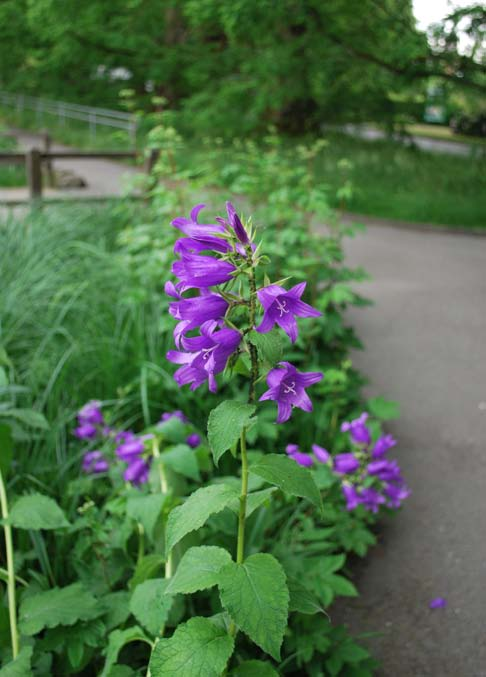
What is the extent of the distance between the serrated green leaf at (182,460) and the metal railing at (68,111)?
60.6 ft

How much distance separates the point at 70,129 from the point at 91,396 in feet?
72.4

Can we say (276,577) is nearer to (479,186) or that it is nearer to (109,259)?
(109,259)

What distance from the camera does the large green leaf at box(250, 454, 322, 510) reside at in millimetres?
1519

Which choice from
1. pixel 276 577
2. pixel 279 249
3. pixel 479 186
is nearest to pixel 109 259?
pixel 279 249

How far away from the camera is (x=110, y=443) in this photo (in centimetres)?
320

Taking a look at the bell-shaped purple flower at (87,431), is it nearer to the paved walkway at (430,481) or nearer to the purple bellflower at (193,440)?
the purple bellflower at (193,440)

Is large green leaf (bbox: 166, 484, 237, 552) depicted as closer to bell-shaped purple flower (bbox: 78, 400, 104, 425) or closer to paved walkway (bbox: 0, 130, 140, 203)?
bell-shaped purple flower (bbox: 78, 400, 104, 425)

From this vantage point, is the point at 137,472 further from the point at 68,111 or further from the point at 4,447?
the point at 68,111

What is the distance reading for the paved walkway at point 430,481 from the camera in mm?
2758

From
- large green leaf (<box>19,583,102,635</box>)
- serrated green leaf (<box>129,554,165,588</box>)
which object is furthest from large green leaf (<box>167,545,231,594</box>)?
large green leaf (<box>19,583,102,635</box>)

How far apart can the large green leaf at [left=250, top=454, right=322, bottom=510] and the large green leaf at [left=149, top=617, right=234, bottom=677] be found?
1.26ft

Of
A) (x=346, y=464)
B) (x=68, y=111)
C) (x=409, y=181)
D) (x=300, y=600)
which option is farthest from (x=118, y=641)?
(x=68, y=111)

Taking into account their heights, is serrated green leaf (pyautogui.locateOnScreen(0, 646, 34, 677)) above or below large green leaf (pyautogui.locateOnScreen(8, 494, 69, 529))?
below

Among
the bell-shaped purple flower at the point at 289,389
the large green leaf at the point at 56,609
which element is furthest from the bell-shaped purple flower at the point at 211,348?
the large green leaf at the point at 56,609
